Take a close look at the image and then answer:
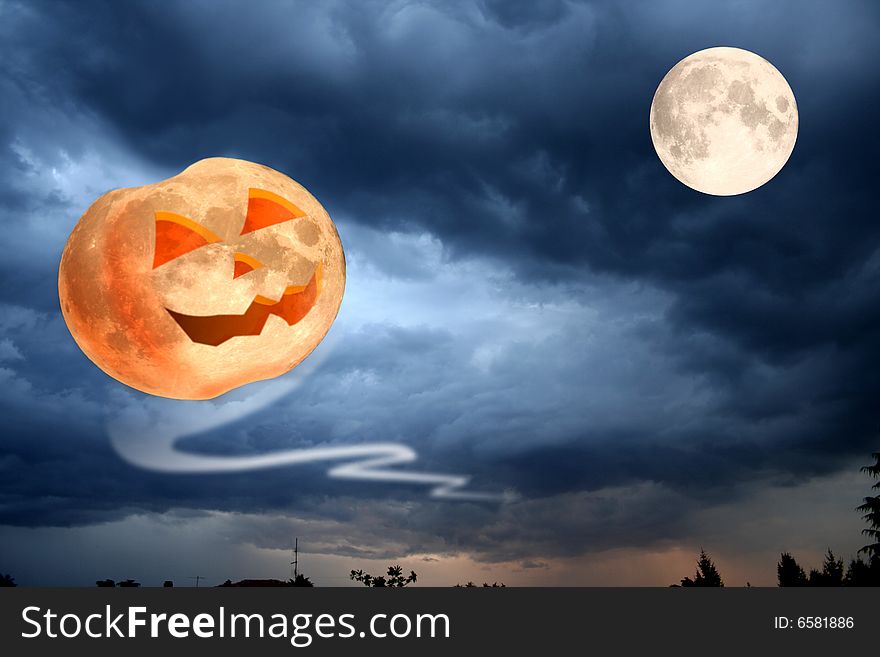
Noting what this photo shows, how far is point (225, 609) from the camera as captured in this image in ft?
33.6

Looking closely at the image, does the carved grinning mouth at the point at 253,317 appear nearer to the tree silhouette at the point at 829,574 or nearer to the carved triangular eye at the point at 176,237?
the carved triangular eye at the point at 176,237

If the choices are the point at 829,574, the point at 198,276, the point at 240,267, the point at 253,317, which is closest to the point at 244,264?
→ the point at 240,267

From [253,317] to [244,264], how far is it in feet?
2.19

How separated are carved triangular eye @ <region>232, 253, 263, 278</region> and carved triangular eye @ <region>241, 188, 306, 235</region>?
0.34 m

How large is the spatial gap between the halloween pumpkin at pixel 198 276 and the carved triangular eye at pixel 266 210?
12 mm

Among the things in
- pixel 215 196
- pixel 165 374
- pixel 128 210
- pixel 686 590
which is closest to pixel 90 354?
pixel 165 374

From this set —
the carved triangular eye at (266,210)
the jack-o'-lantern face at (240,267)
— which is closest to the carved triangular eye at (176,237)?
the jack-o'-lantern face at (240,267)

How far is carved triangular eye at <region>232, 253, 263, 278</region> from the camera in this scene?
8.00 metres

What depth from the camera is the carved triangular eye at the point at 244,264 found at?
315 inches

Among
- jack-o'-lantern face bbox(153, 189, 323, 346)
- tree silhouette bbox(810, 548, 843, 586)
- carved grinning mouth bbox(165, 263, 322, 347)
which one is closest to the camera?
jack-o'-lantern face bbox(153, 189, 323, 346)

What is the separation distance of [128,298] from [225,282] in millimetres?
1086

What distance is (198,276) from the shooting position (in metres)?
7.85

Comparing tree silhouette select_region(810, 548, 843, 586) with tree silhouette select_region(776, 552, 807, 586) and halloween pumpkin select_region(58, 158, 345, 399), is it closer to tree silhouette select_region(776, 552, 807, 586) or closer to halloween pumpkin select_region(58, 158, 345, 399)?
tree silhouette select_region(776, 552, 807, 586)

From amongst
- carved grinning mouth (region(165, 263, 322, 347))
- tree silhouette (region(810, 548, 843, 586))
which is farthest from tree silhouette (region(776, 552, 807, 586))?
carved grinning mouth (region(165, 263, 322, 347))
